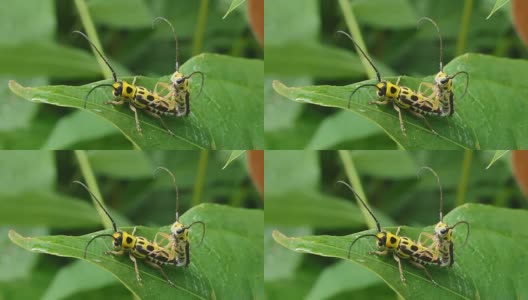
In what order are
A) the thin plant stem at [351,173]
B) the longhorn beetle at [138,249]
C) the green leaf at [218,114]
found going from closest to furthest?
the longhorn beetle at [138,249], the green leaf at [218,114], the thin plant stem at [351,173]

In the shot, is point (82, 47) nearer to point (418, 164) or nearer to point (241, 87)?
point (241, 87)

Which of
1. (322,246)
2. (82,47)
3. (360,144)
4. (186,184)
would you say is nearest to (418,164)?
(360,144)

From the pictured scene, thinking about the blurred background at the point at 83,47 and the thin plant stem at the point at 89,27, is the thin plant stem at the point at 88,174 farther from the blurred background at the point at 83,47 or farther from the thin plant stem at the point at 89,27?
the thin plant stem at the point at 89,27

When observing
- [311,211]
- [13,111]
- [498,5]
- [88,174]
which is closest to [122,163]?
[88,174]

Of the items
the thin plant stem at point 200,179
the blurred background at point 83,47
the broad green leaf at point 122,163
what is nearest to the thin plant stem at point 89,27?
the blurred background at point 83,47

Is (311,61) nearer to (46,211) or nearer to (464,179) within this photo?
(464,179)

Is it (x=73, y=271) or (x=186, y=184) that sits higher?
(x=186, y=184)
